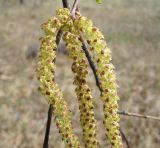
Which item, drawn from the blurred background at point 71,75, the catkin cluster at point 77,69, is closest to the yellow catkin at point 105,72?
the catkin cluster at point 77,69

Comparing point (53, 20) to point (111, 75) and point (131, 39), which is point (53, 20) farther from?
point (131, 39)

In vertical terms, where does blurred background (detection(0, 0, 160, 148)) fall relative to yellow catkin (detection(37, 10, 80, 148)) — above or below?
below

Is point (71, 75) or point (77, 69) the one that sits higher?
point (77, 69)

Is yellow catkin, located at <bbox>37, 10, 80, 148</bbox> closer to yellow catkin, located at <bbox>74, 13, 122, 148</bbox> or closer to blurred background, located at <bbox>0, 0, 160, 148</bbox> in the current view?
yellow catkin, located at <bbox>74, 13, 122, 148</bbox>

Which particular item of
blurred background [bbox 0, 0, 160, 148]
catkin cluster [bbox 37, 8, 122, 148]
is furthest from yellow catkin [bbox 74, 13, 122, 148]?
blurred background [bbox 0, 0, 160, 148]

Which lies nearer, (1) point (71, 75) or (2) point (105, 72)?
(2) point (105, 72)

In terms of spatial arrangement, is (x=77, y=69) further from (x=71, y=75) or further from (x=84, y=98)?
(x=71, y=75)

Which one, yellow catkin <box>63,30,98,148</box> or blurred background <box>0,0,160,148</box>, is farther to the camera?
blurred background <box>0,0,160,148</box>

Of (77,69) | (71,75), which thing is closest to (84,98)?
(77,69)

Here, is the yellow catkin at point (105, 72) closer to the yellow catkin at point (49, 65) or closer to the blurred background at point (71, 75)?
the yellow catkin at point (49, 65)
